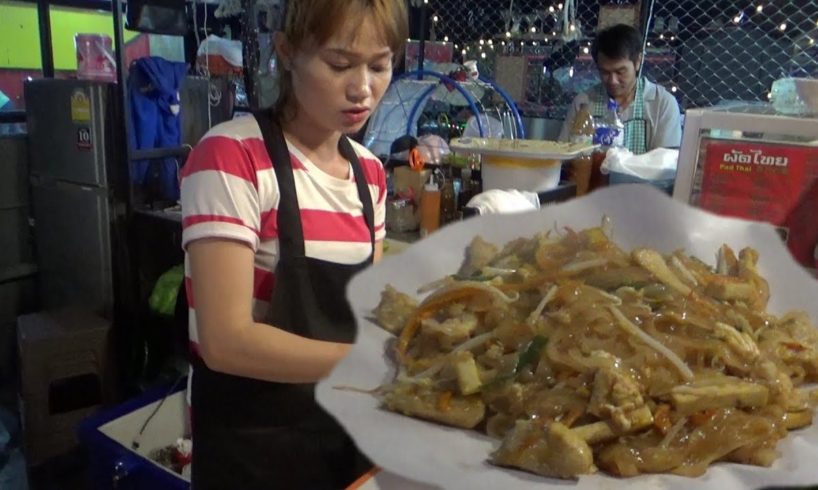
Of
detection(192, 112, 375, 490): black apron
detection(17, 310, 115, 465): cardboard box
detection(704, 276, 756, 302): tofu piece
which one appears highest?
detection(704, 276, 756, 302): tofu piece

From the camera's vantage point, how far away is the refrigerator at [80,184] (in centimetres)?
354

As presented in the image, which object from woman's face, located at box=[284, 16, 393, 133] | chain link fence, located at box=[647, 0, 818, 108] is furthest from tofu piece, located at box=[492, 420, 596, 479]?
chain link fence, located at box=[647, 0, 818, 108]

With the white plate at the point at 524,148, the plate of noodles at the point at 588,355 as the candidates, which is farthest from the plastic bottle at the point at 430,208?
the plate of noodles at the point at 588,355

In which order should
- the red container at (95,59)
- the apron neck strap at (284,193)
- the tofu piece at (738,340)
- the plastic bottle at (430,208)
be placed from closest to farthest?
the tofu piece at (738,340)
the apron neck strap at (284,193)
the plastic bottle at (430,208)
the red container at (95,59)

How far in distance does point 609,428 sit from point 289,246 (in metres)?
A: 0.68

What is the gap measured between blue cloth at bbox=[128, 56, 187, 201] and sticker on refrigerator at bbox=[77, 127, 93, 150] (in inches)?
8.0

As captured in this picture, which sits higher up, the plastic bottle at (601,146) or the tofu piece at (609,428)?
the plastic bottle at (601,146)

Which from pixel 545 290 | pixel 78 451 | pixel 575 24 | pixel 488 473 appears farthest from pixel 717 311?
pixel 575 24

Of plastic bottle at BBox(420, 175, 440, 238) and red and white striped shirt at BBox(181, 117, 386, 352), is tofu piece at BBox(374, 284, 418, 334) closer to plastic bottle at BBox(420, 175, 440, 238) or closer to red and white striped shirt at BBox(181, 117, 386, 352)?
red and white striped shirt at BBox(181, 117, 386, 352)

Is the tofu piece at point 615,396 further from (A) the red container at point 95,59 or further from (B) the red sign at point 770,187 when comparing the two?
(A) the red container at point 95,59

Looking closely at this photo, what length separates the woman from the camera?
957 millimetres

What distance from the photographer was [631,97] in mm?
3912

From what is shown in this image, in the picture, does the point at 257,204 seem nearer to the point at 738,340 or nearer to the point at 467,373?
the point at 467,373

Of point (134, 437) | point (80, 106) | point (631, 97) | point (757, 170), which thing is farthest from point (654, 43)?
point (757, 170)
